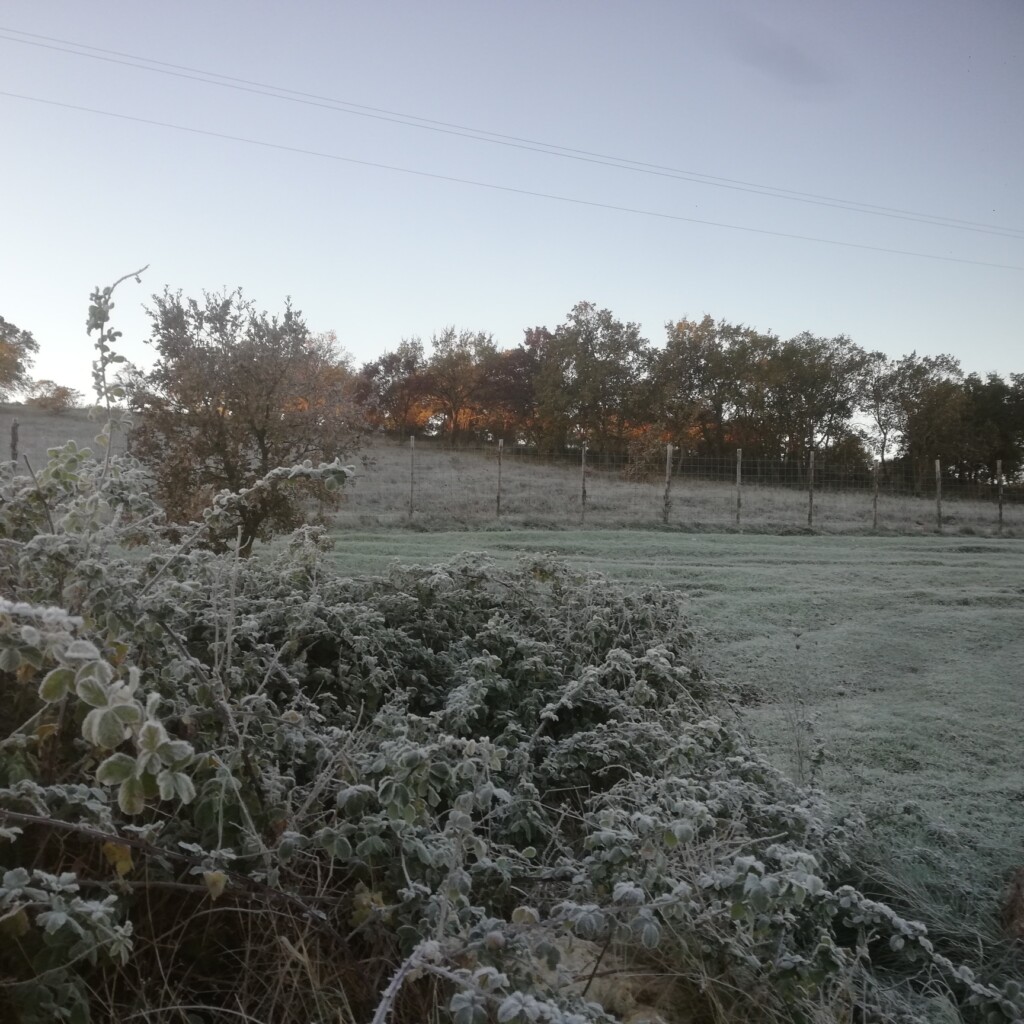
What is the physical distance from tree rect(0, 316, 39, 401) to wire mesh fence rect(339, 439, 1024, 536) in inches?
489

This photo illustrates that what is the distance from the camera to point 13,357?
28359mm

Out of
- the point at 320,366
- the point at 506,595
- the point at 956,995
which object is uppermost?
the point at 320,366

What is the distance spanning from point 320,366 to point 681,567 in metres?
4.17

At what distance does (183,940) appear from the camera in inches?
70.3

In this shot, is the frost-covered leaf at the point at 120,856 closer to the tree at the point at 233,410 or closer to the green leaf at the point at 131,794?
the green leaf at the point at 131,794

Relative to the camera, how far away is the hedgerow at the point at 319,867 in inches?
56.7

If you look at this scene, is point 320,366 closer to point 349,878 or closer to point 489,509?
point 349,878

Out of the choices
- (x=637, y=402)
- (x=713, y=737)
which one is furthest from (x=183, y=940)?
(x=637, y=402)

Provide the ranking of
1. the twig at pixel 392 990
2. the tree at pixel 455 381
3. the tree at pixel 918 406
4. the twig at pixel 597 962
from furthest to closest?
the tree at pixel 455 381, the tree at pixel 918 406, the twig at pixel 597 962, the twig at pixel 392 990

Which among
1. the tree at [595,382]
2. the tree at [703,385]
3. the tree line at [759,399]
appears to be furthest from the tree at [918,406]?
the tree at [595,382]

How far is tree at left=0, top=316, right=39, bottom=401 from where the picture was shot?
86.8ft

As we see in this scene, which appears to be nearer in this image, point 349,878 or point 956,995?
point 349,878

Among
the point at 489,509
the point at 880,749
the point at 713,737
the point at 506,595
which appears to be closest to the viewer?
the point at 713,737

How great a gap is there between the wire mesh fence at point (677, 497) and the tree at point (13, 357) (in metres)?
12.4
